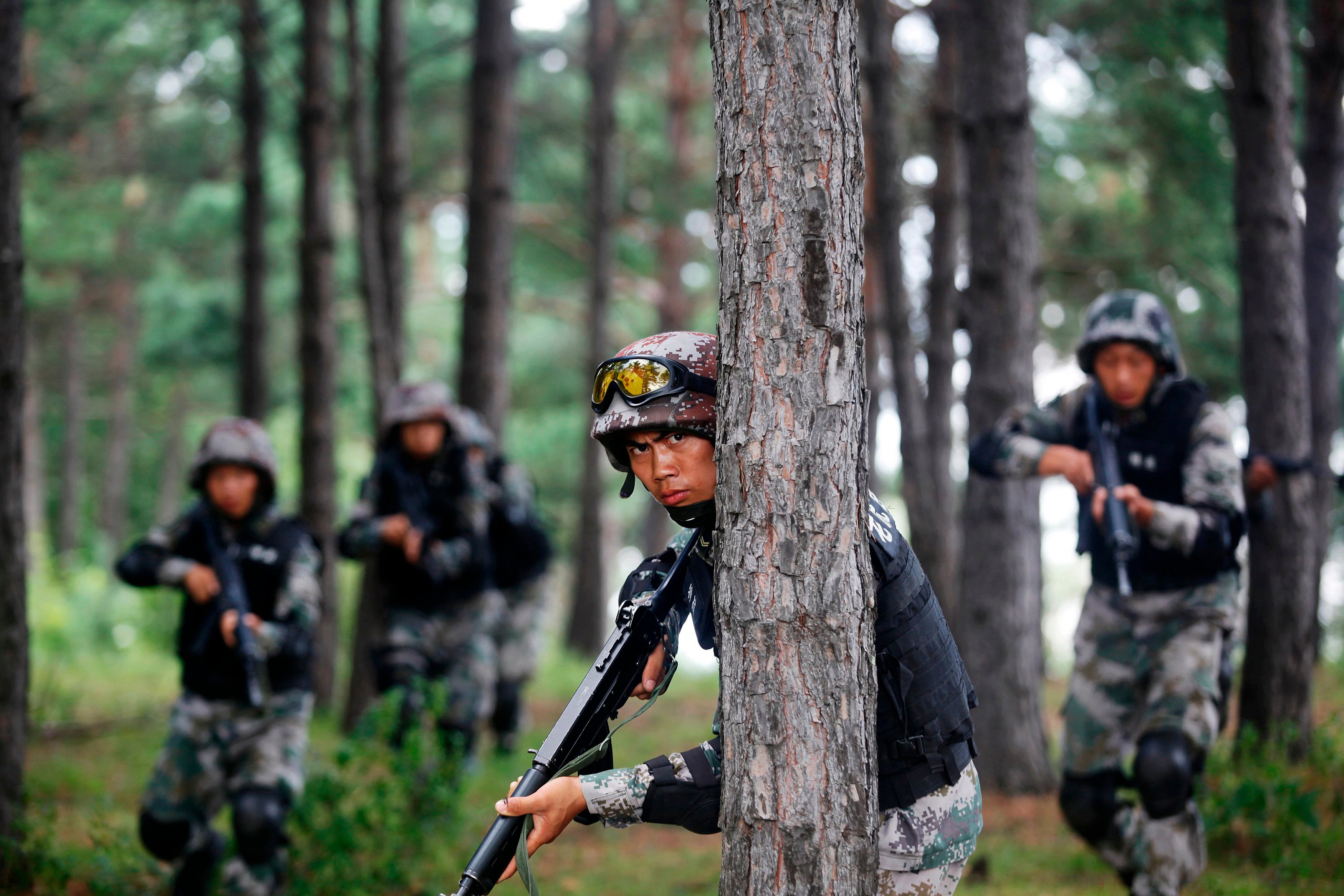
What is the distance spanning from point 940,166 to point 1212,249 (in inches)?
119

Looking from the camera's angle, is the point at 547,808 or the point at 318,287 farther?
the point at 318,287

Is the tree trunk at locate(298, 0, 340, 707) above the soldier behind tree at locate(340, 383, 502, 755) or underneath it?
above

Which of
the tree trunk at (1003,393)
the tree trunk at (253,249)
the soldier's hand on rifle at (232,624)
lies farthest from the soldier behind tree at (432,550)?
the tree trunk at (253,249)

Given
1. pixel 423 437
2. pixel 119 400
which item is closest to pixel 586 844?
pixel 423 437

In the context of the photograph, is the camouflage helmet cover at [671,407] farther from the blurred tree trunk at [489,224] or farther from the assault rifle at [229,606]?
the blurred tree trunk at [489,224]

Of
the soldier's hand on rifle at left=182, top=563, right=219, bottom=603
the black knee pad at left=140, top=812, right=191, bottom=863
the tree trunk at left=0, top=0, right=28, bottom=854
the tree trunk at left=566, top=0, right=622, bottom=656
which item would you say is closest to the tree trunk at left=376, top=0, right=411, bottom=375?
the tree trunk at left=566, top=0, right=622, bottom=656

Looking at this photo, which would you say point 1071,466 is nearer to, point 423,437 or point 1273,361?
point 1273,361

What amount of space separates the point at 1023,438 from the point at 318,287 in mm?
6058

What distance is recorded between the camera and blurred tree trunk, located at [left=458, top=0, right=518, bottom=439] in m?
10.0

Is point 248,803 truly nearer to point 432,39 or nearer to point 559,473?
point 432,39

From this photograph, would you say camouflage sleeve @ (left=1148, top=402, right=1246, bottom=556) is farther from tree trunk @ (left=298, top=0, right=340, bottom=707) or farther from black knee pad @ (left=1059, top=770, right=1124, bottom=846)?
tree trunk @ (left=298, top=0, right=340, bottom=707)

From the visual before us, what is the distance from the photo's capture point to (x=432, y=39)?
54.7 ft

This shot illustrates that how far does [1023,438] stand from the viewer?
16.5 ft

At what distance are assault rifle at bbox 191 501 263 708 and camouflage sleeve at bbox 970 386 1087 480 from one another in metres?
3.20
